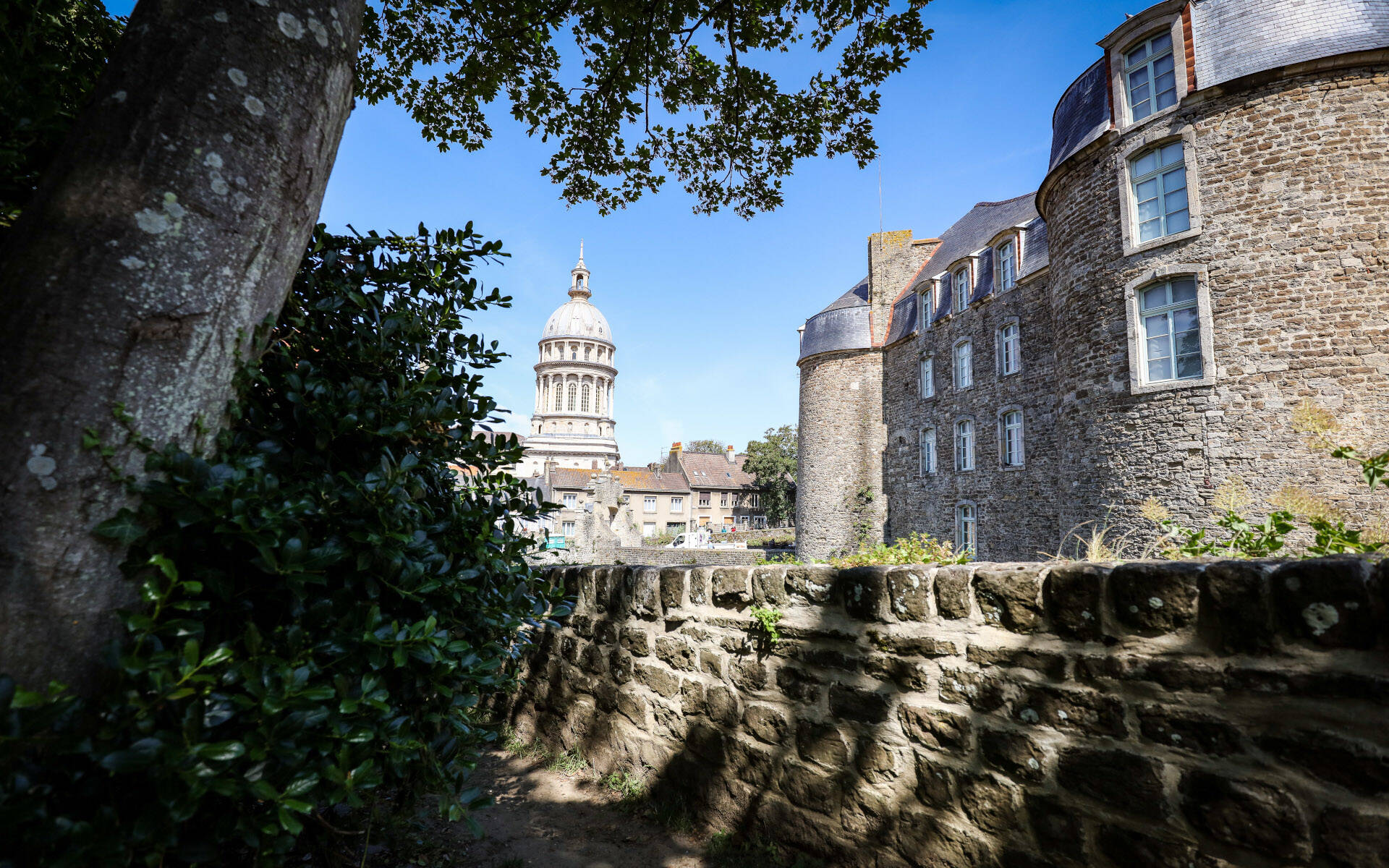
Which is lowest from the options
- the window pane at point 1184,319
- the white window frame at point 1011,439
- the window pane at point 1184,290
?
the white window frame at point 1011,439

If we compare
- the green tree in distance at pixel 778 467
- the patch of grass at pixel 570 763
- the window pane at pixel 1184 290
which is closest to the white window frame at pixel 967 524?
the window pane at pixel 1184 290

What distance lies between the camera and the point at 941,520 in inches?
806

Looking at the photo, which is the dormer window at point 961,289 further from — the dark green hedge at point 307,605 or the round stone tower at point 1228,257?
the dark green hedge at point 307,605

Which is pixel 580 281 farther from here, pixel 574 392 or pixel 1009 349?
pixel 1009 349

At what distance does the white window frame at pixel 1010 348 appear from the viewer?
17656 millimetres

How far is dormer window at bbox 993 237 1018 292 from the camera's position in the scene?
18.0 metres

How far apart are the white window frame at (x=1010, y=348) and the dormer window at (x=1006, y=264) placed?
1.09m

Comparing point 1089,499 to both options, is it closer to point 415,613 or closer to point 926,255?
point 415,613

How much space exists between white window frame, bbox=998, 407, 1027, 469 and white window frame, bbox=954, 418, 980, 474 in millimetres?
998

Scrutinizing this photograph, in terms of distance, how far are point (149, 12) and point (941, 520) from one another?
70.6ft

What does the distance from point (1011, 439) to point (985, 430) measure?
1.03 m

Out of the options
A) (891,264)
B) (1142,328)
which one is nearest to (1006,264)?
(891,264)

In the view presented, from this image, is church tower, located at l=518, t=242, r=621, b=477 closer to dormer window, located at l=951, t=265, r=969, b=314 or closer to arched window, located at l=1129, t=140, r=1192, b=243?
dormer window, located at l=951, t=265, r=969, b=314

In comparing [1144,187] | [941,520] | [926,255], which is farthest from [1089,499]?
[926,255]
